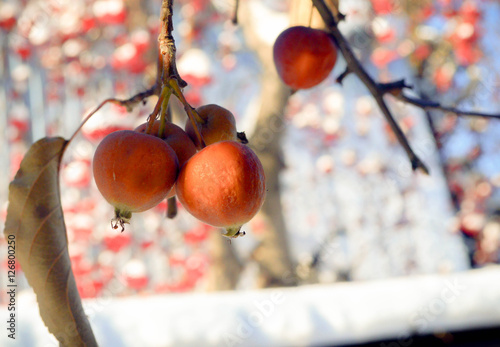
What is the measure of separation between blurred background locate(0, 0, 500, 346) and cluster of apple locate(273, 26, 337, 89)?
117 millimetres

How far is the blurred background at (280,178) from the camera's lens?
1170 mm

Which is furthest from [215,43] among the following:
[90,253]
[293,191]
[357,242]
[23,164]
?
[23,164]

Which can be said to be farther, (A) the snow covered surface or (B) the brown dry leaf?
(A) the snow covered surface

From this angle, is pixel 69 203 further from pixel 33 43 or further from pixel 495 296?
pixel 495 296

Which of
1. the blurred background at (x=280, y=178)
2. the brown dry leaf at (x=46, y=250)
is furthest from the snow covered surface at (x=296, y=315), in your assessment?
the brown dry leaf at (x=46, y=250)

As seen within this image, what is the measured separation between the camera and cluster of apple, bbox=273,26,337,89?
47 centimetres

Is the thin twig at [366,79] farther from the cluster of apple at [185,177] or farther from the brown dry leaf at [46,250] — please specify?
the brown dry leaf at [46,250]

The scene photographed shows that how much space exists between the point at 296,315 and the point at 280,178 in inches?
24.5

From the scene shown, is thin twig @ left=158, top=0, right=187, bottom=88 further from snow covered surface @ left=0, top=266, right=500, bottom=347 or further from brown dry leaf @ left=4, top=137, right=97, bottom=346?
snow covered surface @ left=0, top=266, right=500, bottom=347

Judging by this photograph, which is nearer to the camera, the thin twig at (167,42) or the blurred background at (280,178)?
the thin twig at (167,42)

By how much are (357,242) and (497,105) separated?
4.17 ft

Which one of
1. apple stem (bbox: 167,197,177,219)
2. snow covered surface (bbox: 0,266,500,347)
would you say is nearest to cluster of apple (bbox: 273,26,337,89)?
apple stem (bbox: 167,197,177,219)

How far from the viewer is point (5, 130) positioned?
2.20m

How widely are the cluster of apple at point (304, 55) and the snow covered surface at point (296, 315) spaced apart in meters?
0.75
